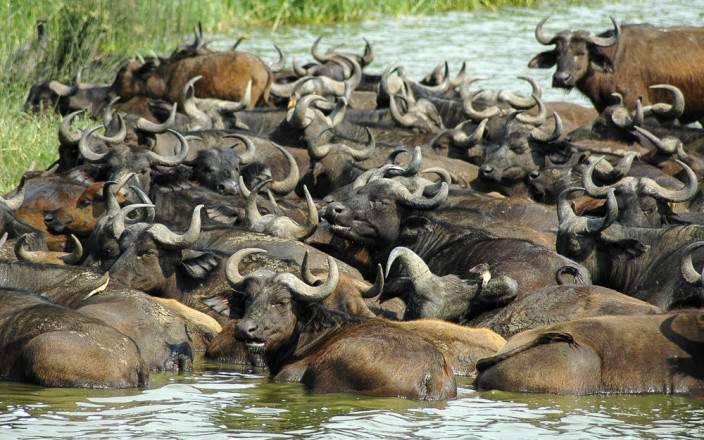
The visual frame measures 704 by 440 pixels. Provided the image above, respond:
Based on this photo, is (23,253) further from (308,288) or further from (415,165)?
(415,165)

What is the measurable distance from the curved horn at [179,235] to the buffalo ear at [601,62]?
10001 millimetres

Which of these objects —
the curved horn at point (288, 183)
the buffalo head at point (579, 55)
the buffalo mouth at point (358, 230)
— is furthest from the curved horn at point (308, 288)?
the buffalo head at point (579, 55)

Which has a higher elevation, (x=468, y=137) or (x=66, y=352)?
(x=468, y=137)

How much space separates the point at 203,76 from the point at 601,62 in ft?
19.0

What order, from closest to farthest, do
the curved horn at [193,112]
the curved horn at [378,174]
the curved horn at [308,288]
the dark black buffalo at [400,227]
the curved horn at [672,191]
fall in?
the curved horn at [308,288]
the dark black buffalo at [400,227]
the curved horn at [672,191]
the curved horn at [378,174]
the curved horn at [193,112]

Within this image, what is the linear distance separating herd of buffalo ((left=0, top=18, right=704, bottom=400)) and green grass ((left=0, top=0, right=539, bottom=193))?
41.0 inches

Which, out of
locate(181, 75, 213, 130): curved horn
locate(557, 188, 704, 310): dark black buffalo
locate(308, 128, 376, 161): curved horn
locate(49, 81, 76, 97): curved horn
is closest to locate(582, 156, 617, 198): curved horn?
locate(557, 188, 704, 310): dark black buffalo

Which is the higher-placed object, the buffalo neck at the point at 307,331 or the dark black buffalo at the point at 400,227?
the dark black buffalo at the point at 400,227

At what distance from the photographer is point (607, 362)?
11.2 m

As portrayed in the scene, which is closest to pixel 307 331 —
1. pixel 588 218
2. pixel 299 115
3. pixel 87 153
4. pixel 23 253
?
pixel 23 253

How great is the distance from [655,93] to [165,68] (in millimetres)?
7244

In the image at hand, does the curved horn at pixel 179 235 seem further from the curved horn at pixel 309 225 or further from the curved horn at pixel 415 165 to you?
the curved horn at pixel 415 165

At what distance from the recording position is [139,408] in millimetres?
10461

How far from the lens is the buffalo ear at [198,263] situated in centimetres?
1396
